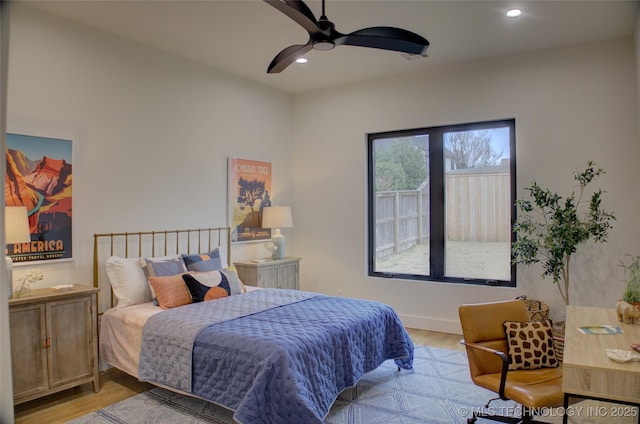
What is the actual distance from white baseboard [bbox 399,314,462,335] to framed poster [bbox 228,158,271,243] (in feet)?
6.72

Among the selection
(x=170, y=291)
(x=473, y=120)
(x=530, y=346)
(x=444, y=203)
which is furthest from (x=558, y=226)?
(x=170, y=291)

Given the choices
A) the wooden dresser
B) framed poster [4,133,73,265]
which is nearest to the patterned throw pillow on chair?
the wooden dresser

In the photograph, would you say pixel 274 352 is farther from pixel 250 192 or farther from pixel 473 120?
pixel 473 120

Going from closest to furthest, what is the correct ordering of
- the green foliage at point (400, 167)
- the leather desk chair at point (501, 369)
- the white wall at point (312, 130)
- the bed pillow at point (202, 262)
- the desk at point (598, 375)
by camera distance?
→ the desk at point (598, 375), the leather desk chair at point (501, 369), the white wall at point (312, 130), the bed pillow at point (202, 262), the green foliage at point (400, 167)

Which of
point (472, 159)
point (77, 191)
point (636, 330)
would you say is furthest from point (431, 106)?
point (77, 191)

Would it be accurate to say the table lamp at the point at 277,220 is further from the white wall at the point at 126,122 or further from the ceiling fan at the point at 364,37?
the ceiling fan at the point at 364,37

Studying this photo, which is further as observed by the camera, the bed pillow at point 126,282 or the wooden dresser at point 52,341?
the bed pillow at point 126,282

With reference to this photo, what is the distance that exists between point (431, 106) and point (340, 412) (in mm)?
3510

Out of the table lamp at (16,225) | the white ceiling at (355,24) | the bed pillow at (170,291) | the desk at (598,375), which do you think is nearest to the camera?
the desk at (598,375)

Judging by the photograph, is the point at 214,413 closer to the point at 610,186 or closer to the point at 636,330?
the point at 636,330

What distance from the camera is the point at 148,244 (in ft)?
13.5

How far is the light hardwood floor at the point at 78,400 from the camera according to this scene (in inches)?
115

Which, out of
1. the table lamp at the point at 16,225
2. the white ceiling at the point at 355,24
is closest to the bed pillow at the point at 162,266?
the table lamp at the point at 16,225

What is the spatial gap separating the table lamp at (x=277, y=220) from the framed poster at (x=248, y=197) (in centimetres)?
16
